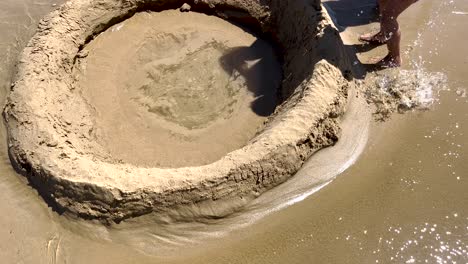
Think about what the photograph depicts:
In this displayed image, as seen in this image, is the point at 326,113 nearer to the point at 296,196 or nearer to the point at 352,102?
the point at 352,102

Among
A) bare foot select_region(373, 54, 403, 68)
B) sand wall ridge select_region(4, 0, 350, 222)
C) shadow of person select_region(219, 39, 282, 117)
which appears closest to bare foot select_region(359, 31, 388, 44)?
bare foot select_region(373, 54, 403, 68)

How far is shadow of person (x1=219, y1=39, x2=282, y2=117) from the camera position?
150 inches

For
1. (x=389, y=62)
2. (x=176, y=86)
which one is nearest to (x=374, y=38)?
(x=389, y=62)

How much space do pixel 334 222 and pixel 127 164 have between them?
1.57 metres

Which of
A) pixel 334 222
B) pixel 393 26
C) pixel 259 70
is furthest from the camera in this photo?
pixel 259 70

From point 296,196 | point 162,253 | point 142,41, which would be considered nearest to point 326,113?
point 296,196

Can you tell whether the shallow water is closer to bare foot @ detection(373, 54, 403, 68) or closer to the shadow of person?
bare foot @ detection(373, 54, 403, 68)

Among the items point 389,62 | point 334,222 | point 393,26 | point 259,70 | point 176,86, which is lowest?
point 334,222

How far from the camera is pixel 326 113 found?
3.21 metres

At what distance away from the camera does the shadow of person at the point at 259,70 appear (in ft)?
12.5

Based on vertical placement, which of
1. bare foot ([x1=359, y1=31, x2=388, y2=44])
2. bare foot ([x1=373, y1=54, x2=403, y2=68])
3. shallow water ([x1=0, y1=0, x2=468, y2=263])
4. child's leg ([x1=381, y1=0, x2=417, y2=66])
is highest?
child's leg ([x1=381, y1=0, x2=417, y2=66])

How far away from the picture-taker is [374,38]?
408cm

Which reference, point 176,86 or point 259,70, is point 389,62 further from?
point 176,86

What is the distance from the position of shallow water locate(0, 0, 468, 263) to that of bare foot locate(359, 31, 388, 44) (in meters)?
0.95
